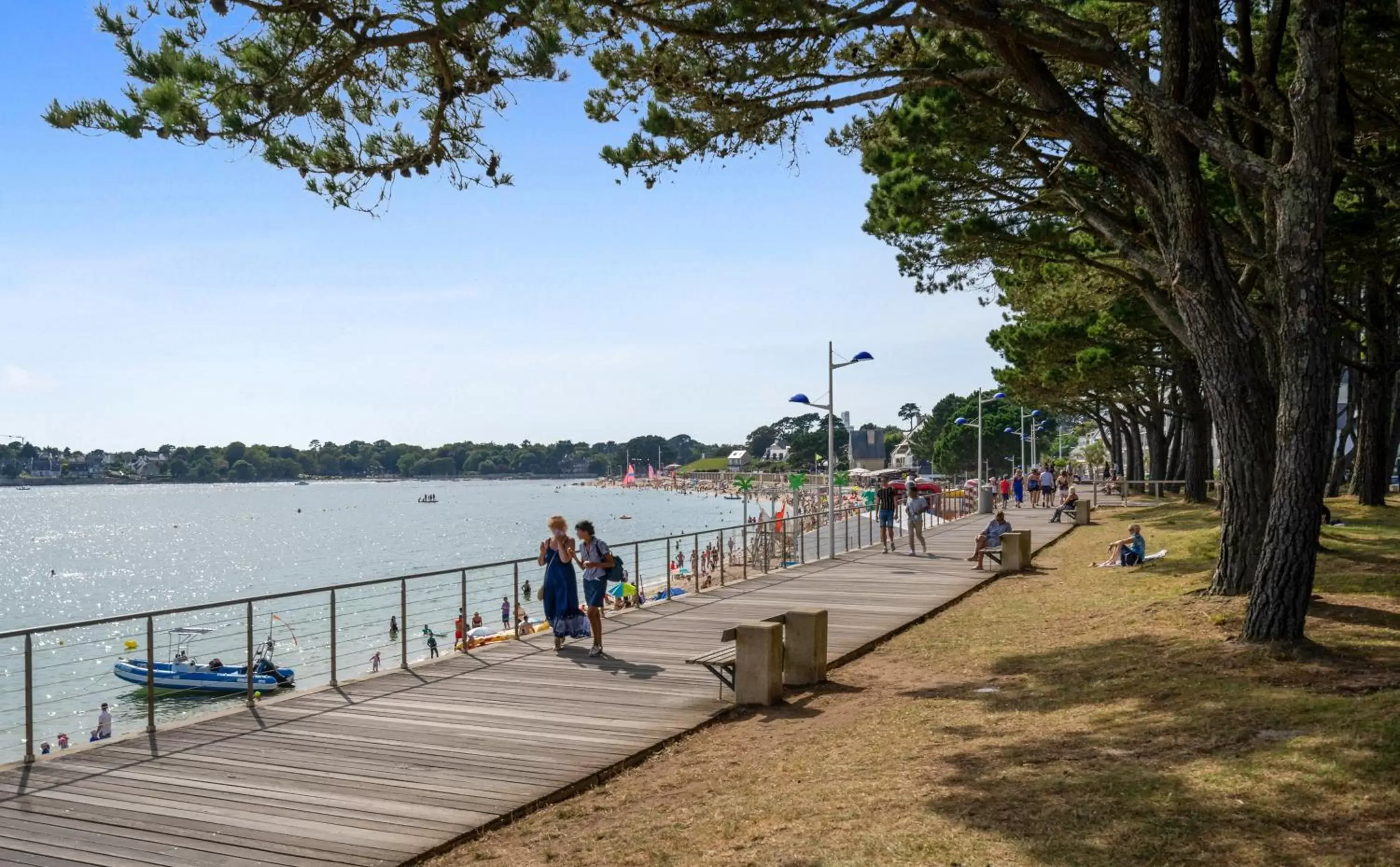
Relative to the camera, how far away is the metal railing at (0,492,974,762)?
10.2 meters

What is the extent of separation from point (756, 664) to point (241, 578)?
236 feet

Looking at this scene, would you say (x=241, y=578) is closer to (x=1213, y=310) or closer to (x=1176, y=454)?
(x=1176, y=454)

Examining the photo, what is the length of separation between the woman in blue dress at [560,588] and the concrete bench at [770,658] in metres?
1.82

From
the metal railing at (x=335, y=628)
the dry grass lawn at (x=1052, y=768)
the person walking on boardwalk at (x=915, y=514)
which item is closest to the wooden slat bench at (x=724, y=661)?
the dry grass lawn at (x=1052, y=768)

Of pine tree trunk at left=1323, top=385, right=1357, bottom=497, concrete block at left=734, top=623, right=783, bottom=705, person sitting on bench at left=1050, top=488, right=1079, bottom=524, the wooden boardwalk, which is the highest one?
pine tree trunk at left=1323, top=385, right=1357, bottom=497

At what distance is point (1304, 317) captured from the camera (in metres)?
8.26

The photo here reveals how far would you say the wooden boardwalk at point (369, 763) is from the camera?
18.1ft

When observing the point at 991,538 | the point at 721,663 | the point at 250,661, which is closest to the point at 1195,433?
the point at 991,538

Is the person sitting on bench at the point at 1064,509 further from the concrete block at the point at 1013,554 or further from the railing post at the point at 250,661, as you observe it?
the railing post at the point at 250,661

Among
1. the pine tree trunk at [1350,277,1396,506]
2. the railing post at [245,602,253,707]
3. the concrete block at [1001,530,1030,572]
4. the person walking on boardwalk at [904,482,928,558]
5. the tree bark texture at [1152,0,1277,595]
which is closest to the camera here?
the railing post at [245,602,253,707]

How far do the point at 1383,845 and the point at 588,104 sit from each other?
8.71 m

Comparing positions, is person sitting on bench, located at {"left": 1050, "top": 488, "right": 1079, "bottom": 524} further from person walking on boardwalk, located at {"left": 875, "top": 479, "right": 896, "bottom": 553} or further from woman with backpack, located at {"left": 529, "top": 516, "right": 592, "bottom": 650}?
woman with backpack, located at {"left": 529, "top": 516, "right": 592, "bottom": 650}

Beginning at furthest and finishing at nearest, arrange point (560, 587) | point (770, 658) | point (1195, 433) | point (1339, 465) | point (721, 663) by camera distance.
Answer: point (1339, 465), point (1195, 433), point (560, 587), point (721, 663), point (770, 658)

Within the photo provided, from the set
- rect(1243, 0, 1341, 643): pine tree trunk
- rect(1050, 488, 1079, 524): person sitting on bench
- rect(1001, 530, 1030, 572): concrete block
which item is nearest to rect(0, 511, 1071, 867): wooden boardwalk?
rect(1243, 0, 1341, 643): pine tree trunk
